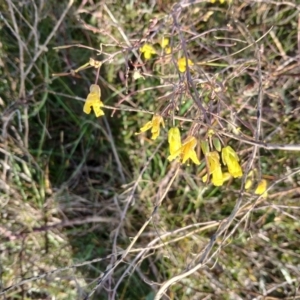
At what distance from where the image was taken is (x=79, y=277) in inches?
59.3

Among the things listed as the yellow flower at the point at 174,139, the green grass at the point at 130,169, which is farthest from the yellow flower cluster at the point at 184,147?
the green grass at the point at 130,169

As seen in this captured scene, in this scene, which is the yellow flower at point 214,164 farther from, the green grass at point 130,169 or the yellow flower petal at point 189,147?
the green grass at point 130,169

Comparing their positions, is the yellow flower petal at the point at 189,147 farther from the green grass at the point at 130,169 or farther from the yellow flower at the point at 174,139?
the green grass at the point at 130,169

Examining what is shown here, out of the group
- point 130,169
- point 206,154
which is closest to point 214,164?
point 206,154

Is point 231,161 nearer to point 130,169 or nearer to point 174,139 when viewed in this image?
point 174,139

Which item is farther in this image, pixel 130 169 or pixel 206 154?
pixel 130 169

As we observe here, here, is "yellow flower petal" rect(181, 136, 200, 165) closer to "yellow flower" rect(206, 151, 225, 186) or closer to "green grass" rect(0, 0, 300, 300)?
"yellow flower" rect(206, 151, 225, 186)

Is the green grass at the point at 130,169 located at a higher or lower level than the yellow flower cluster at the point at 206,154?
lower

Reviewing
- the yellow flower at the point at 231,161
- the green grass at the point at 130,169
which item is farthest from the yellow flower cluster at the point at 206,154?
the green grass at the point at 130,169

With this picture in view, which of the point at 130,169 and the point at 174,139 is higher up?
the point at 174,139

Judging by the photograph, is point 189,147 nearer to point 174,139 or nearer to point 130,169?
point 174,139

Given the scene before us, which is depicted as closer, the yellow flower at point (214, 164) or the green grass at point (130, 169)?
the yellow flower at point (214, 164)

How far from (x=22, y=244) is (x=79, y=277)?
191 mm

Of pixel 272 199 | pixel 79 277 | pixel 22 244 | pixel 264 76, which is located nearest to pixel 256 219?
pixel 272 199
